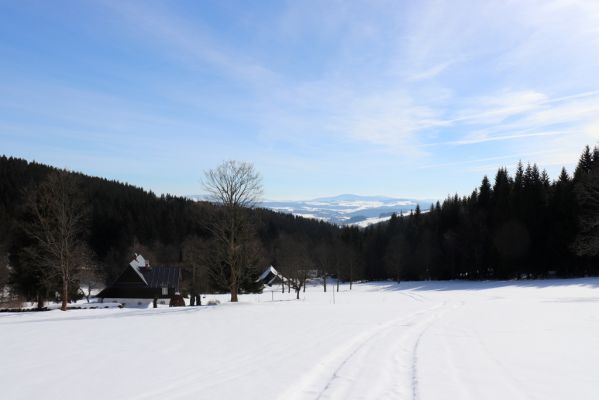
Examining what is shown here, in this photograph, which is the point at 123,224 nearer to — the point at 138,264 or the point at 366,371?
the point at 138,264

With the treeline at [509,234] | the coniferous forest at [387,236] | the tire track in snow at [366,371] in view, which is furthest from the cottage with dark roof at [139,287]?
the tire track in snow at [366,371]

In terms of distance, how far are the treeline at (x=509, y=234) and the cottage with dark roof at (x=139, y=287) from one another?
4481 centimetres

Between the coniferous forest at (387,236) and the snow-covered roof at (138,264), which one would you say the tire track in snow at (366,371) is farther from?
the snow-covered roof at (138,264)

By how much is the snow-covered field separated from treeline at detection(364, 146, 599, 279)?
23.9 metres

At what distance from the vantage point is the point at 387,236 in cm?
9806

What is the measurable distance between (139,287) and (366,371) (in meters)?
55.3

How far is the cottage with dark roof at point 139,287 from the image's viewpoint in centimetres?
5803

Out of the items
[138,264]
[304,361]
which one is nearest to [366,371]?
[304,361]

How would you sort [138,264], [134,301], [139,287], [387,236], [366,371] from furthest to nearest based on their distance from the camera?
[387,236] → [138,264] → [139,287] → [134,301] → [366,371]

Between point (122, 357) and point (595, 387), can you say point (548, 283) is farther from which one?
point (122, 357)

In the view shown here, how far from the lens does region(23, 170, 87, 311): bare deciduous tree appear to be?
30.8 meters

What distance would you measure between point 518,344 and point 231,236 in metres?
22.9

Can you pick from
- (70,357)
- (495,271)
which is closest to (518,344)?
(70,357)

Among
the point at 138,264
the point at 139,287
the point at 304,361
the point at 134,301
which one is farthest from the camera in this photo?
the point at 138,264
